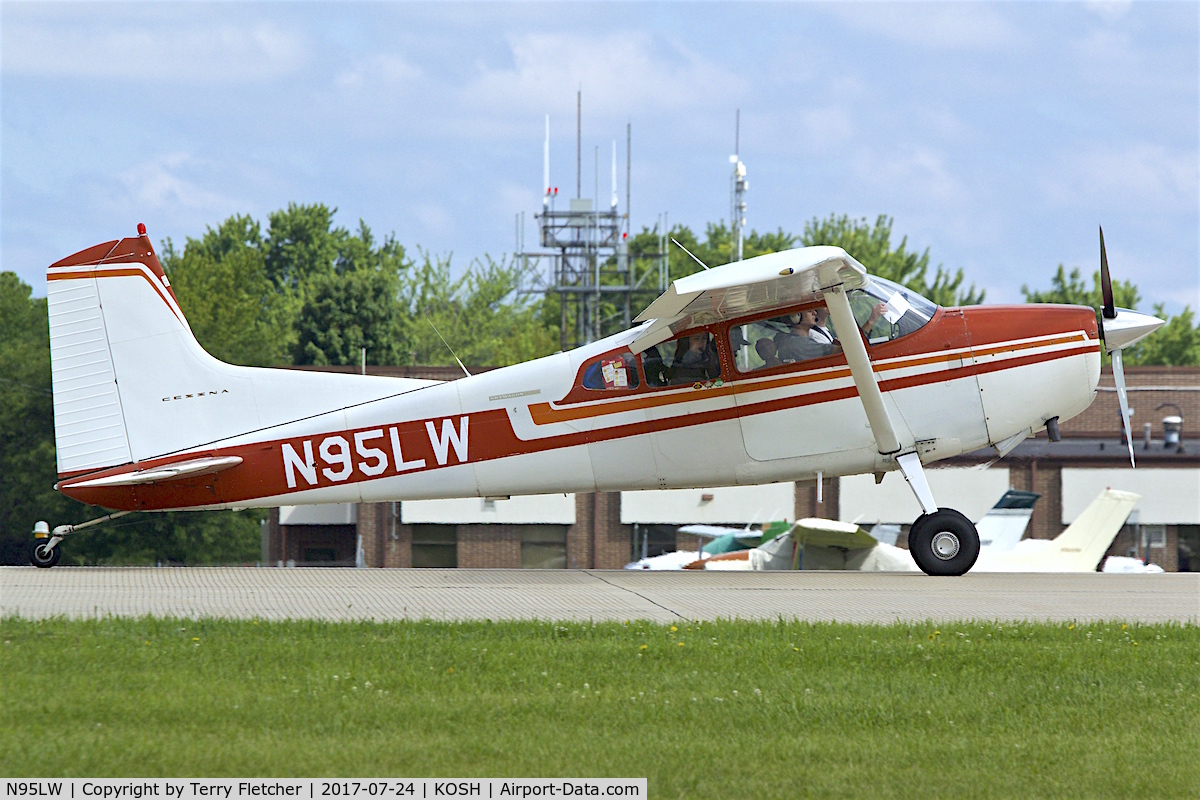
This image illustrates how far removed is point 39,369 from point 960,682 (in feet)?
128

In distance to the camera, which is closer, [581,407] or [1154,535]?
[581,407]

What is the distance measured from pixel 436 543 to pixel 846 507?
12.5m

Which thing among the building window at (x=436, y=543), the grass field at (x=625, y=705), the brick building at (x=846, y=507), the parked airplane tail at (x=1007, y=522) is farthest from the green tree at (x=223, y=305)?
the grass field at (x=625, y=705)

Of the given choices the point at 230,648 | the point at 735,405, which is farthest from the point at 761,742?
the point at 735,405

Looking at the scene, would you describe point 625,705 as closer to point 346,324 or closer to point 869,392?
point 869,392

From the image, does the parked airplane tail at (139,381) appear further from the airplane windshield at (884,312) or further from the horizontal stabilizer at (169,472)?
the airplane windshield at (884,312)

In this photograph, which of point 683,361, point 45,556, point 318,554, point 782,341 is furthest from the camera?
point 318,554

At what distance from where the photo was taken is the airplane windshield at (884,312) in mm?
11500

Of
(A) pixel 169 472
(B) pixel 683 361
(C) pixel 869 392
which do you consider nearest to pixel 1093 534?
(C) pixel 869 392

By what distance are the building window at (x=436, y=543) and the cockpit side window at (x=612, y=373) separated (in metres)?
27.8

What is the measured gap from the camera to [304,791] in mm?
4770

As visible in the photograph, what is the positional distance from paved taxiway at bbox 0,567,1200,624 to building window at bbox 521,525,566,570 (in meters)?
26.8

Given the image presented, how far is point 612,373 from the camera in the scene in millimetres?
11719

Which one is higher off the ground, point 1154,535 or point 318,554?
point 1154,535
